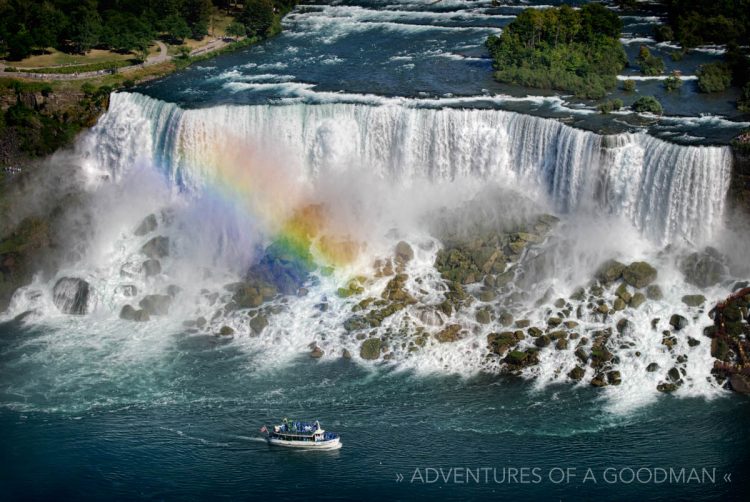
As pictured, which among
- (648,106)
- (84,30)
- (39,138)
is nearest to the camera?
(648,106)

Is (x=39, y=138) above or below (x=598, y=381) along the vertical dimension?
above

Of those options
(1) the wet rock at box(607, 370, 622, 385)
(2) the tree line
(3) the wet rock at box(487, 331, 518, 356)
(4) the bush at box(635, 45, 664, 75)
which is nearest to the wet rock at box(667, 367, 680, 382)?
(1) the wet rock at box(607, 370, 622, 385)

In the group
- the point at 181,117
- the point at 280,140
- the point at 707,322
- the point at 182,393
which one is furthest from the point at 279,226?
the point at 707,322

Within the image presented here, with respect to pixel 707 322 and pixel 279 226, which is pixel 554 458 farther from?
pixel 279 226

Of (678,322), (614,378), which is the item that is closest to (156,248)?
(614,378)

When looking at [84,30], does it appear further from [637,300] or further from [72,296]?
[637,300]

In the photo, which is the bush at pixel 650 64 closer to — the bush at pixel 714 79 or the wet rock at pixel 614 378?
the bush at pixel 714 79
